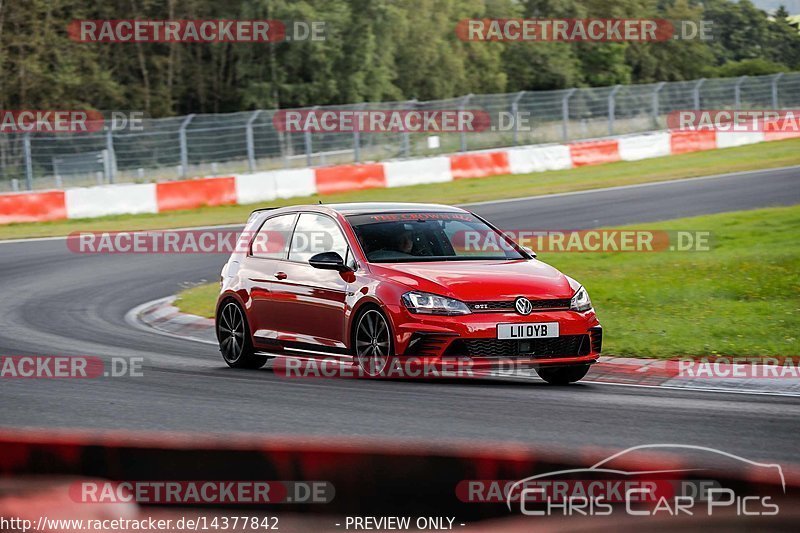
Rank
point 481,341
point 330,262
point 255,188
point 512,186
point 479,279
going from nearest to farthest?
point 481,341 → point 479,279 → point 330,262 → point 255,188 → point 512,186

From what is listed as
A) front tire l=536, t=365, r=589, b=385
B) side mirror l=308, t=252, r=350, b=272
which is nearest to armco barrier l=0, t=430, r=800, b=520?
front tire l=536, t=365, r=589, b=385

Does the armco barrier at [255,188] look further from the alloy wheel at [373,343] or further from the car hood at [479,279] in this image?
the alloy wheel at [373,343]

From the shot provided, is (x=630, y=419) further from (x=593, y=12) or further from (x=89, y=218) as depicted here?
(x=593, y=12)

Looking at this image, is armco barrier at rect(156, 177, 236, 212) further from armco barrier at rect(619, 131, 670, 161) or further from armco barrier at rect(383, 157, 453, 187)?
armco barrier at rect(619, 131, 670, 161)

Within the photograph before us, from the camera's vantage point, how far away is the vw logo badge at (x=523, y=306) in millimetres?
9766

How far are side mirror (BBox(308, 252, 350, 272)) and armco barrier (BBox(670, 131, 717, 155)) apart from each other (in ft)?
92.3

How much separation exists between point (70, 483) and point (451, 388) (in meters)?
5.28

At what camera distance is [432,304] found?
9.80 m

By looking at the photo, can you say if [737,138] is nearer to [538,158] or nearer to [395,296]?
[538,158]

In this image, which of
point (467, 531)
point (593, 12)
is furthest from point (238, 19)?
point (467, 531)

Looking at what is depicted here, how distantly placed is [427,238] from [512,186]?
2080cm

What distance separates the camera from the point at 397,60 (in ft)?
248

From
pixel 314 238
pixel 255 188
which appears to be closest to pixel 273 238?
pixel 314 238

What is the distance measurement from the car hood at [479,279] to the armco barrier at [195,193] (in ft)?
63.6
